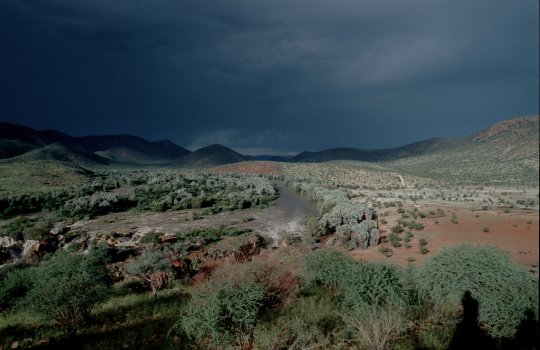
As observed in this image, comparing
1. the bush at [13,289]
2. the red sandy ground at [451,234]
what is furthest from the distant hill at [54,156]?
the red sandy ground at [451,234]

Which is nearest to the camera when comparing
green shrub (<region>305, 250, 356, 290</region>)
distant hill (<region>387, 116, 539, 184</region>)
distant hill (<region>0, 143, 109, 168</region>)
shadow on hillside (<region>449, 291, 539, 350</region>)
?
shadow on hillside (<region>449, 291, 539, 350</region>)

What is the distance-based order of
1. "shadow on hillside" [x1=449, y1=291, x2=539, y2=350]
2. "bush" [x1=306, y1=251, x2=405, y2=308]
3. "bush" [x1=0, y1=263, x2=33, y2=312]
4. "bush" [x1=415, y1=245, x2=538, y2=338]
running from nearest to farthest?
"shadow on hillside" [x1=449, y1=291, x2=539, y2=350]
"bush" [x1=415, y1=245, x2=538, y2=338]
"bush" [x1=306, y1=251, x2=405, y2=308]
"bush" [x1=0, y1=263, x2=33, y2=312]

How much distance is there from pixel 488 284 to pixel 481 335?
145 centimetres

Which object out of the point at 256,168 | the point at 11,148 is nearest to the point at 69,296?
the point at 256,168

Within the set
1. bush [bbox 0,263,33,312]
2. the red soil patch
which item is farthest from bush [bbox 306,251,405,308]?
the red soil patch

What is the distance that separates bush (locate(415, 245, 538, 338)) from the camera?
9086 mm

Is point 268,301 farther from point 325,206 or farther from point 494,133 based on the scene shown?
point 494,133

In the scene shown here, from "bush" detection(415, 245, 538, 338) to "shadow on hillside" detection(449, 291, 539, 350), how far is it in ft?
0.56

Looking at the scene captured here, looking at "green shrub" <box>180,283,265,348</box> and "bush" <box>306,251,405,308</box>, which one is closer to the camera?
"green shrub" <box>180,283,265,348</box>

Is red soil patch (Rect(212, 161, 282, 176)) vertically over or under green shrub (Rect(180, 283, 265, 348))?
over

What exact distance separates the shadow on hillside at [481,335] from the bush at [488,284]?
0.56 ft

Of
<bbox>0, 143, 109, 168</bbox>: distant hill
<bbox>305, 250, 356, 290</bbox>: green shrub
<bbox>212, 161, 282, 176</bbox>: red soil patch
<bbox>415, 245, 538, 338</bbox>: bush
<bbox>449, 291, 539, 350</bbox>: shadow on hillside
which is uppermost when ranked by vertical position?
<bbox>0, 143, 109, 168</bbox>: distant hill

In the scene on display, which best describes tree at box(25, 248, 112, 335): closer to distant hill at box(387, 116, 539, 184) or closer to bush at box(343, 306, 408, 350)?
bush at box(343, 306, 408, 350)

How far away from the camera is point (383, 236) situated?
36250 millimetres
